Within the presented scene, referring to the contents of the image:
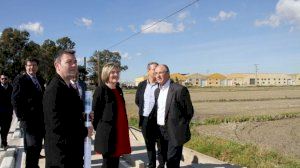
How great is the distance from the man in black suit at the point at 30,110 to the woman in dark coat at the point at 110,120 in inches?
72.3

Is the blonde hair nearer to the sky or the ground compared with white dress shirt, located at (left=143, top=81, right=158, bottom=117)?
nearer to the sky

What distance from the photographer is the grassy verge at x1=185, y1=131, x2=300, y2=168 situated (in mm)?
7836

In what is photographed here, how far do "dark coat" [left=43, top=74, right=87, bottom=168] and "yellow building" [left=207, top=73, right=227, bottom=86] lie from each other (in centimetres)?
16742

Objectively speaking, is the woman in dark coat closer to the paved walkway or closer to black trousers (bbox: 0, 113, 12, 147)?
the paved walkway

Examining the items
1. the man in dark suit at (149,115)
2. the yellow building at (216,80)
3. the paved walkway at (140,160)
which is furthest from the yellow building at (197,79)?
the man in dark suit at (149,115)

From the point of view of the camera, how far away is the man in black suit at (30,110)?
22.2 ft

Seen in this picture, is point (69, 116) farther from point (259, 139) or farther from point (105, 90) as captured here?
point (259, 139)

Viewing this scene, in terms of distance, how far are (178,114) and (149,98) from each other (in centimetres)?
152

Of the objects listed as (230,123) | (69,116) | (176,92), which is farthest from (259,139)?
(69,116)

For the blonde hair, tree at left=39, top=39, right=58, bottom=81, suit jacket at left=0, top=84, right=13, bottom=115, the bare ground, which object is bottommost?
the bare ground

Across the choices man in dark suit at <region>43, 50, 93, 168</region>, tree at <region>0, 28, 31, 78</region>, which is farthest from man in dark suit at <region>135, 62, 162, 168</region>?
tree at <region>0, 28, 31, 78</region>

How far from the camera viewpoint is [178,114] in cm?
628

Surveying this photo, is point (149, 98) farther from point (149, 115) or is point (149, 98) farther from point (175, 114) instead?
point (175, 114)

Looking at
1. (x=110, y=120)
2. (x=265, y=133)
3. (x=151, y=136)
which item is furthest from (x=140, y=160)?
(x=265, y=133)
